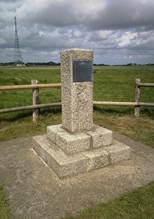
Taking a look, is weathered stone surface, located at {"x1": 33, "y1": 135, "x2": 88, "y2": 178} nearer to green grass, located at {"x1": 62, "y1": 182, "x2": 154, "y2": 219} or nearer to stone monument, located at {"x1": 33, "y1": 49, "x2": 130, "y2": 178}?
stone monument, located at {"x1": 33, "y1": 49, "x2": 130, "y2": 178}

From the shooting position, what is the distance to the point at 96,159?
3670mm

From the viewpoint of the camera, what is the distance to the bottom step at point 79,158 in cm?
347

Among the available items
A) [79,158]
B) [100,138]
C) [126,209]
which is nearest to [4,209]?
[79,158]

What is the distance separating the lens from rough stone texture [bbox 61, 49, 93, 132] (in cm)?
378

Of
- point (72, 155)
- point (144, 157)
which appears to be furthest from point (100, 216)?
point (144, 157)

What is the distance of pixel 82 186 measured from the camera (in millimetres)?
3246

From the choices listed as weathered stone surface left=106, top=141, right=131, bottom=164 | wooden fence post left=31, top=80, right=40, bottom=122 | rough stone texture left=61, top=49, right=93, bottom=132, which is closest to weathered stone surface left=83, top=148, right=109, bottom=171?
weathered stone surface left=106, top=141, right=131, bottom=164

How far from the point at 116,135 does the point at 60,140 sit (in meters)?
2.04

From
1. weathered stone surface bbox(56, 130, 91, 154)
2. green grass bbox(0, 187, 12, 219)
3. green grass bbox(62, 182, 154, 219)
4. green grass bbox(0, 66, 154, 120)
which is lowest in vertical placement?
green grass bbox(0, 187, 12, 219)

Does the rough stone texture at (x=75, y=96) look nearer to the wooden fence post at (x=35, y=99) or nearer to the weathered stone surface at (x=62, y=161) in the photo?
the weathered stone surface at (x=62, y=161)

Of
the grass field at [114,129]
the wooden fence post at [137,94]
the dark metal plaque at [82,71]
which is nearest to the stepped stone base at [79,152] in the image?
the grass field at [114,129]

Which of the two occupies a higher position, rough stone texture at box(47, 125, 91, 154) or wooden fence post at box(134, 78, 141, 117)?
wooden fence post at box(134, 78, 141, 117)

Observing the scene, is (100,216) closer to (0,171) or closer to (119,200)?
(119,200)

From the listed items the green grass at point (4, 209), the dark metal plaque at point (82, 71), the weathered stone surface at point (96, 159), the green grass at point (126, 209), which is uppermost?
the dark metal plaque at point (82, 71)
